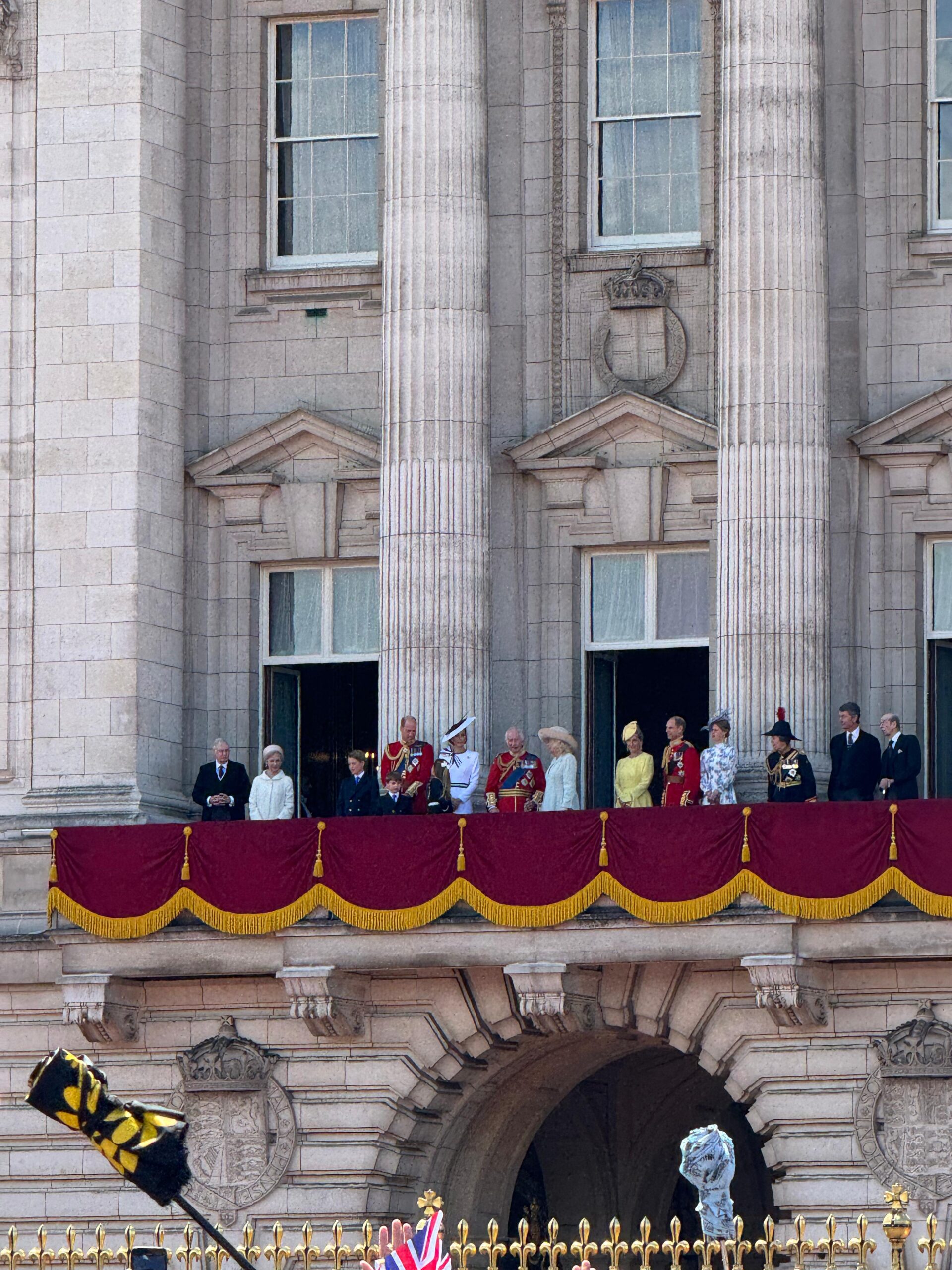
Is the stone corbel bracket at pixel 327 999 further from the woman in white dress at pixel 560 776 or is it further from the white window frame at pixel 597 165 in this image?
the white window frame at pixel 597 165

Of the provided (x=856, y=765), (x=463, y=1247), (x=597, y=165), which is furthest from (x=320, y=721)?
(x=463, y=1247)

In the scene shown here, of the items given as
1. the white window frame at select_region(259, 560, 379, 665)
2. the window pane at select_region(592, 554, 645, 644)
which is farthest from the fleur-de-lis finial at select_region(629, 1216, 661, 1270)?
the white window frame at select_region(259, 560, 379, 665)

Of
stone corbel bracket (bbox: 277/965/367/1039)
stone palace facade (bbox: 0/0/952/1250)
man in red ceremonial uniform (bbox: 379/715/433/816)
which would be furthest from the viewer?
stone palace facade (bbox: 0/0/952/1250)

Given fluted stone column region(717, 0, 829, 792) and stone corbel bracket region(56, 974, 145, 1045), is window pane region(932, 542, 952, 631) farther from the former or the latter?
stone corbel bracket region(56, 974, 145, 1045)

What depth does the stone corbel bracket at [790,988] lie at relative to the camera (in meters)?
35.1

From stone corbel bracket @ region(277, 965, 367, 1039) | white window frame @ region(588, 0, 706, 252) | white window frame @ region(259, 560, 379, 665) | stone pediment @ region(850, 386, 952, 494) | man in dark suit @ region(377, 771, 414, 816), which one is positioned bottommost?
stone corbel bracket @ region(277, 965, 367, 1039)

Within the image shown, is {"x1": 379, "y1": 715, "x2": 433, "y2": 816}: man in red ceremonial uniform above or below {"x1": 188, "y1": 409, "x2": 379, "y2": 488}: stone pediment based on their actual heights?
below

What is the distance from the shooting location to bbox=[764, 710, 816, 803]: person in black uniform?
3597 cm

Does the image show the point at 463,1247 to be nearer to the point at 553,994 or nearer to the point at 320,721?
the point at 553,994

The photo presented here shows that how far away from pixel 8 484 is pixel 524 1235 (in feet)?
55.4

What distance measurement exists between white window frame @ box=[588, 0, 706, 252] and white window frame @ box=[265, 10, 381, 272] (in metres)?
2.70

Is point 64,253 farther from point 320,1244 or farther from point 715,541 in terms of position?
point 320,1244

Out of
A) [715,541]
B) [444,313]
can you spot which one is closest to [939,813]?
[715,541]

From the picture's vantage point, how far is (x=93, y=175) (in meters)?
40.5
